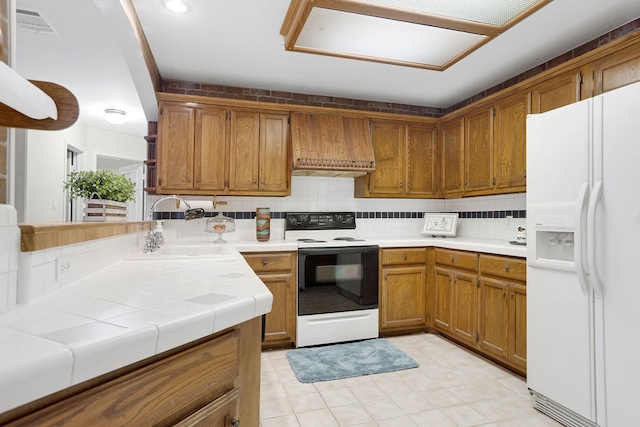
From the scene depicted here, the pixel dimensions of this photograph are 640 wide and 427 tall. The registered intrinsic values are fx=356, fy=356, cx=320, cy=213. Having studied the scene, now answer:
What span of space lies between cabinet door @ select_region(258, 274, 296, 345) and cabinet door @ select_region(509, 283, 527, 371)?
1.67m

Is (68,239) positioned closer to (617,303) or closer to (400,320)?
(617,303)

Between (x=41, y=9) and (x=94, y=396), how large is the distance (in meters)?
2.84

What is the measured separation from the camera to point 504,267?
260 centimetres

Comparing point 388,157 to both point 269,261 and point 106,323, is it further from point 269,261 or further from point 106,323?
point 106,323

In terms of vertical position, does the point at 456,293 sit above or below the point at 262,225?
below

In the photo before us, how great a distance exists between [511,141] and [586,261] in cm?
143

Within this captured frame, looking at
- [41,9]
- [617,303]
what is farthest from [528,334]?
[41,9]

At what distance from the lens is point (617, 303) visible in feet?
5.54

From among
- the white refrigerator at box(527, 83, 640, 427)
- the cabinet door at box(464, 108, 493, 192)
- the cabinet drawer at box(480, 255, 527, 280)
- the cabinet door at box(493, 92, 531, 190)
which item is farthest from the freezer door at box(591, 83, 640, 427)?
the cabinet door at box(464, 108, 493, 192)

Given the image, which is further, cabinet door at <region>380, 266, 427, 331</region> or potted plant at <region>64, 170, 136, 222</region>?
cabinet door at <region>380, 266, 427, 331</region>

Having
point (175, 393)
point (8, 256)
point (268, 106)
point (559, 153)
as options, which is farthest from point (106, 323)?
point (268, 106)

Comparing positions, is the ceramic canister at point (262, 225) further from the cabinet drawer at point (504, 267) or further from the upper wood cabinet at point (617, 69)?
the upper wood cabinet at point (617, 69)

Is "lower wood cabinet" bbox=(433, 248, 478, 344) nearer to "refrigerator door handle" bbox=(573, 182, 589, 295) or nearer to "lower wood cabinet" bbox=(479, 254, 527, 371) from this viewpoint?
"lower wood cabinet" bbox=(479, 254, 527, 371)

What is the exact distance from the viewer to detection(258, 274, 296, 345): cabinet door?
3.01m
